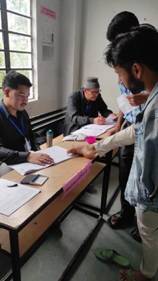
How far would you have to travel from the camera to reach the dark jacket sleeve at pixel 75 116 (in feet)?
7.87

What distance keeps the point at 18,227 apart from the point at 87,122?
1661 mm

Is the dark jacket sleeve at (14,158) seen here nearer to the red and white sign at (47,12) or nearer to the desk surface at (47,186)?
the desk surface at (47,186)

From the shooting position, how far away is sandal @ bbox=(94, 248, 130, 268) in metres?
1.61

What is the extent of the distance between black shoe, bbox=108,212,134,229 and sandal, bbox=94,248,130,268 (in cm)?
32

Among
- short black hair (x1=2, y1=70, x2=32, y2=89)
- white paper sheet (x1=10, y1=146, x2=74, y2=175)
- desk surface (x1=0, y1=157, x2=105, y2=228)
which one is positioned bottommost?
desk surface (x1=0, y1=157, x2=105, y2=228)

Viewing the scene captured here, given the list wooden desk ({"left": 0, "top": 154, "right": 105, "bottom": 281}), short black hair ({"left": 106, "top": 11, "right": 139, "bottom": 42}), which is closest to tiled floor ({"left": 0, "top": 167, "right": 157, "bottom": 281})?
wooden desk ({"left": 0, "top": 154, "right": 105, "bottom": 281})

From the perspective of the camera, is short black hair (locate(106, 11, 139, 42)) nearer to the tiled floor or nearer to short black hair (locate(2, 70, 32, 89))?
Result: short black hair (locate(2, 70, 32, 89))

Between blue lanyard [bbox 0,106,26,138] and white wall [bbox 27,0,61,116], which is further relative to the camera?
white wall [bbox 27,0,61,116]

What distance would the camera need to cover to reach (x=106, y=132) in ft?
6.74

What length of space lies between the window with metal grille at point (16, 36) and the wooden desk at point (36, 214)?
1764 mm

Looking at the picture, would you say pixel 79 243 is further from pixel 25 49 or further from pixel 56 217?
pixel 25 49

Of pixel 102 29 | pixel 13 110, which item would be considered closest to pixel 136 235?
pixel 13 110

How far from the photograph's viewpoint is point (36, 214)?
929 mm

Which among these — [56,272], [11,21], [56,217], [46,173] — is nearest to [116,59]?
[46,173]
